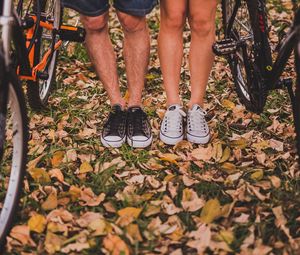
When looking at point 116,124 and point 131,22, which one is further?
point 116,124

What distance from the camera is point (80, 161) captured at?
349cm

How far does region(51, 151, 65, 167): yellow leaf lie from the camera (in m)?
3.42

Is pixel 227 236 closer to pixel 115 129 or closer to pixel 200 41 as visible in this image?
pixel 115 129

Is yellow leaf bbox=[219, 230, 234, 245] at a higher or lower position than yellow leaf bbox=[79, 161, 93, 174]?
lower

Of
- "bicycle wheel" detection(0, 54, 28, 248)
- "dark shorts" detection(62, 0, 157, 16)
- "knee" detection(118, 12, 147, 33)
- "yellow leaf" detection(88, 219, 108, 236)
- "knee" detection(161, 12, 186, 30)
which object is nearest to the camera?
"bicycle wheel" detection(0, 54, 28, 248)

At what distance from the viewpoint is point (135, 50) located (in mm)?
3455

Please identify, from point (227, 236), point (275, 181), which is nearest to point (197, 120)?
point (275, 181)

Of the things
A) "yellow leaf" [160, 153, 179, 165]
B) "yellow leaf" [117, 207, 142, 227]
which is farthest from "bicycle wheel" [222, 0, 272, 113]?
"yellow leaf" [117, 207, 142, 227]

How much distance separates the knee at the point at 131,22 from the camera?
10.6 feet

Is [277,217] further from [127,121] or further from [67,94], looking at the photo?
[67,94]

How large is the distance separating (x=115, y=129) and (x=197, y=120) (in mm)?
594

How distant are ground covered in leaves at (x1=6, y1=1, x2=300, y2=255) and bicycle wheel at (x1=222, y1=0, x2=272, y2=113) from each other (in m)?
0.23

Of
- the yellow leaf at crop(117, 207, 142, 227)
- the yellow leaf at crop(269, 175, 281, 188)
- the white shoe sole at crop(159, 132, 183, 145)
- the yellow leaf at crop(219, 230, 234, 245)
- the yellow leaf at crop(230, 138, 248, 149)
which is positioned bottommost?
the yellow leaf at crop(219, 230, 234, 245)

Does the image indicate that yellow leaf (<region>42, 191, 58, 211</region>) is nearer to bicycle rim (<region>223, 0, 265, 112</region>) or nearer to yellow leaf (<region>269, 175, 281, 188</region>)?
yellow leaf (<region>269, 175, 281, 188</region>)
